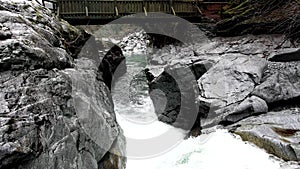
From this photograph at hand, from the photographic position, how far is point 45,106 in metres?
3.63

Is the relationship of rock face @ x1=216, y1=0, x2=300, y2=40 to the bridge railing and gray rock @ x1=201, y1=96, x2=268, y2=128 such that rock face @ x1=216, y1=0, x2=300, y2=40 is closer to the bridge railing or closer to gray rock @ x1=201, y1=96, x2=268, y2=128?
the bridge railing

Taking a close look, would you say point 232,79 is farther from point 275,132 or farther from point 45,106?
point 45,106

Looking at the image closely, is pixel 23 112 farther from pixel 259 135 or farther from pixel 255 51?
pixel 255 51

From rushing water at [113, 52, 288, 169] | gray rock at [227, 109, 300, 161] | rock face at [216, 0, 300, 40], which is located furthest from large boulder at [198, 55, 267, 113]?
rock face at [216, 0, 300, 40]

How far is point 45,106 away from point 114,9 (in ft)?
28.8

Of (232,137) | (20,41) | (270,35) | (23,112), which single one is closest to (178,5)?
(270,35)

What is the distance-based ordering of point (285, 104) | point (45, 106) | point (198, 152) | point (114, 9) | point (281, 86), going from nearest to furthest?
point (45, 106) < point (198, 152) < point (285, 104) < point (281, 86) < point (114, 9)

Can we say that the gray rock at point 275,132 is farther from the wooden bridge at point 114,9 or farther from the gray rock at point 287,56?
the wooden bridge at point 114,9

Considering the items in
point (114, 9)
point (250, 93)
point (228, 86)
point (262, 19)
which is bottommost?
point (250, 93)

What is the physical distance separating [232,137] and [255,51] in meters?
5.10

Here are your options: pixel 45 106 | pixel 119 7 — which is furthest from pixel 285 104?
pixel 119 7

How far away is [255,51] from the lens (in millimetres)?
9312

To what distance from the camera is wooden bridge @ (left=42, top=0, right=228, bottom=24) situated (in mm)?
10914

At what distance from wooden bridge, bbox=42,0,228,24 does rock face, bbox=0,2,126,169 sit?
548 cm
